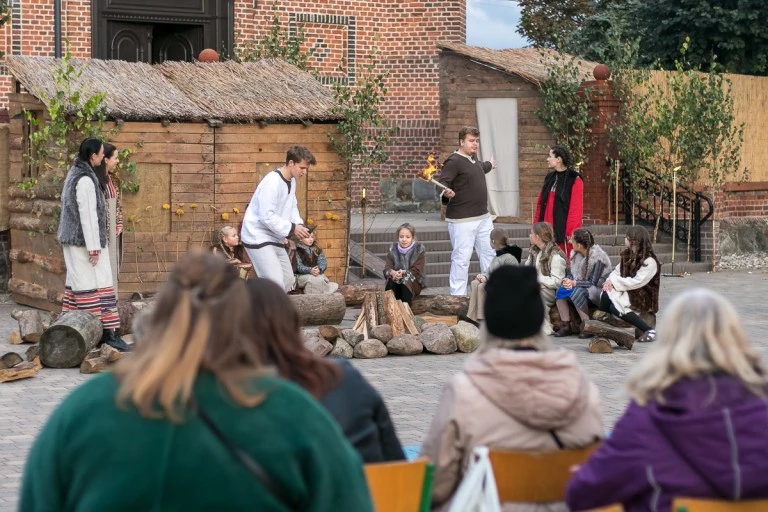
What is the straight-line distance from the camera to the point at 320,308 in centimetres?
1352

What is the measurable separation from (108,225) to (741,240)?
12421 mm

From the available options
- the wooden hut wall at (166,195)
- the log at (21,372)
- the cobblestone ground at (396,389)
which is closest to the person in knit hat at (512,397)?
the cobblestone ground at (396,389)

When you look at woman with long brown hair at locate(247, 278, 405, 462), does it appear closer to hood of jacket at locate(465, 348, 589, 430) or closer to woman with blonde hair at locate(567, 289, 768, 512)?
hood of jacket at locate(465, 348, 589, 430)

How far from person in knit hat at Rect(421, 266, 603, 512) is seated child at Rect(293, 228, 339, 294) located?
9740mm

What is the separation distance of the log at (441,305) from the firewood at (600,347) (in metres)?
1.92

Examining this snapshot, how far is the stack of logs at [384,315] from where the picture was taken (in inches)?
496

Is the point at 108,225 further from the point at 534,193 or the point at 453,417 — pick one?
the point at 534,193

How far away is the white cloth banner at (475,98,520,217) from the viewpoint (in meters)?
22.0

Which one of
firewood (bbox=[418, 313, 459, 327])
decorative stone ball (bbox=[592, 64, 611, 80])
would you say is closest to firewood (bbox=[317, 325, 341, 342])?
firewood (bbox=[418, 313, 459, 327])

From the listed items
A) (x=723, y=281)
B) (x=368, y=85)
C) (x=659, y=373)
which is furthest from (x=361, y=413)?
(x=723, y=281)

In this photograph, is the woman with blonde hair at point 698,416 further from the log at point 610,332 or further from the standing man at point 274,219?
the log at point 610,332

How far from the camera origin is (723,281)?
62.5ft

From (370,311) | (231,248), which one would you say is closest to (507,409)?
(370,311)

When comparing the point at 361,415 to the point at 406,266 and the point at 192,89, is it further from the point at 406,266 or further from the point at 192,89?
the point at 192,89
